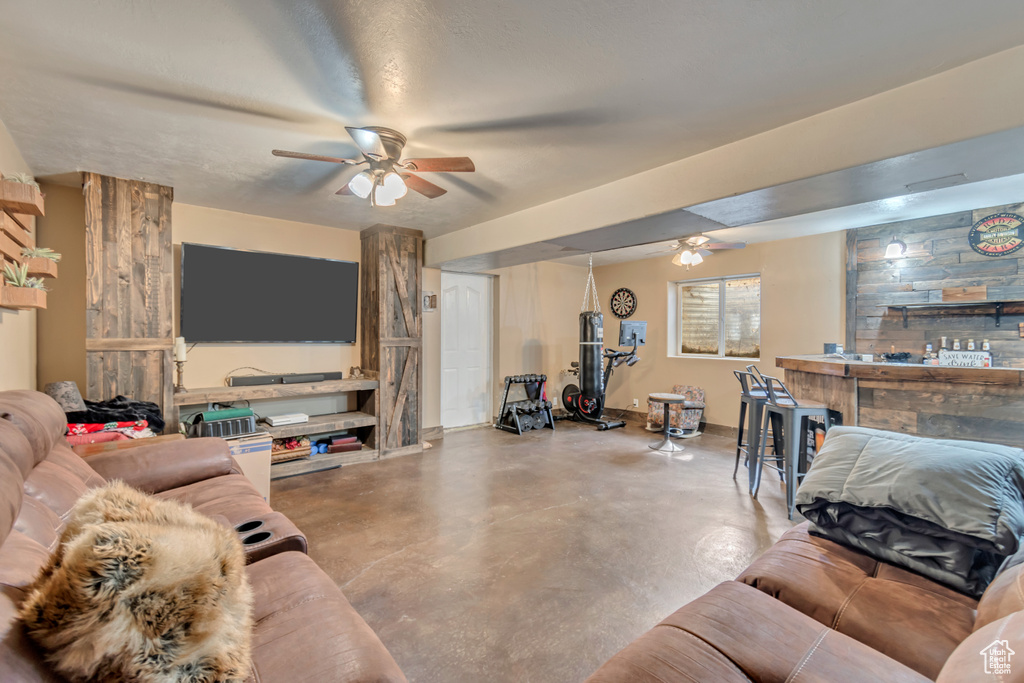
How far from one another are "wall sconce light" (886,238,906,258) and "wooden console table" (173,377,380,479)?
5443mm

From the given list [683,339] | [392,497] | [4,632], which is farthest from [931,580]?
[683,339]

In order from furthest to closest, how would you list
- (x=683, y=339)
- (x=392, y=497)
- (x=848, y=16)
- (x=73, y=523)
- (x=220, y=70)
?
(x=683, y=339) → (x=392, y=497) → (x=220, y=70) → (x=848, y=16) → (x=73, y=523)

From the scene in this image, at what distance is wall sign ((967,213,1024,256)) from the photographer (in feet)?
12.7

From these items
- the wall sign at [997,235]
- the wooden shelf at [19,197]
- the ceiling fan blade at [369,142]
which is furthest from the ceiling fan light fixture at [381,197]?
the wall sign at [997,235]

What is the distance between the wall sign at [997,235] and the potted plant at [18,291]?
23.0 ft

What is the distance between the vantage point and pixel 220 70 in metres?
1.94

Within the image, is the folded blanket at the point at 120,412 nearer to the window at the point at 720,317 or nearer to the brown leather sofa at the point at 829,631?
the brown leather sofa at the point at 829,631

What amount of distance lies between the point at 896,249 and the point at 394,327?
5231 mm

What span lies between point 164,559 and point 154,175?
352cm

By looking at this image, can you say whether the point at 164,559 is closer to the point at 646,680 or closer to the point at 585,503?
the point at 646,680

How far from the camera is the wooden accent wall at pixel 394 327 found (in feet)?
15.4

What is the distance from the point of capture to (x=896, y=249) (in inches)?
174

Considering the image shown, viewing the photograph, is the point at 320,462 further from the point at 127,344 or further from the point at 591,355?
the point at 591,355

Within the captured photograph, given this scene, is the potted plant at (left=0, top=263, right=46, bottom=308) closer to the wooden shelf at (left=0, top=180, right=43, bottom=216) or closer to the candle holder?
the wooden shelf at (left=0, top=180, right=43, bottom=216)
